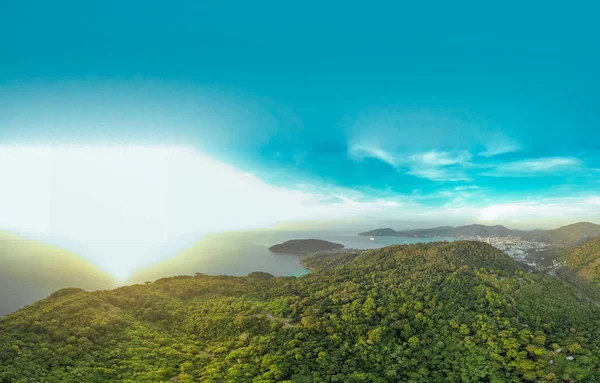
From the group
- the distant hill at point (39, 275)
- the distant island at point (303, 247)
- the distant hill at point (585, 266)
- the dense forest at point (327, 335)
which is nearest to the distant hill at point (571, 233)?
the distant hill at point (585, 266)

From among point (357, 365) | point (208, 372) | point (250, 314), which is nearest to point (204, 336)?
point (250, 314)

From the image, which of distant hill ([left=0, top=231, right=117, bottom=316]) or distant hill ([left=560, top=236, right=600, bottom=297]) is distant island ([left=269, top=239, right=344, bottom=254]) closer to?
distant hill ([left=0, top=231, right=117, bottom=316])

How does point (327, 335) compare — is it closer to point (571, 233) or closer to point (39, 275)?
point (39, 275)

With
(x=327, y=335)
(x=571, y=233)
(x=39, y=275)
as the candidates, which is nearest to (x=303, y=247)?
(x=39, y=275)

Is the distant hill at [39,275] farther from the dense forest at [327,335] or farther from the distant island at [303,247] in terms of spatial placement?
the distant island at [303,247]

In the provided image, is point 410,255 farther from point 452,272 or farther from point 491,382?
point 491,382
